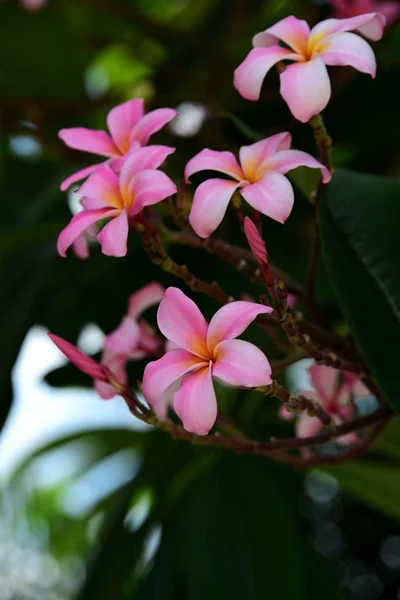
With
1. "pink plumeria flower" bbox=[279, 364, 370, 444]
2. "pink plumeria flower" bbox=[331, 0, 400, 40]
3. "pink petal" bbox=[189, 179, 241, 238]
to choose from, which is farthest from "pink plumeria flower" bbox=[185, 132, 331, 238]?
"pink plumeria flower" bbox=[331, 0, 400, 40]

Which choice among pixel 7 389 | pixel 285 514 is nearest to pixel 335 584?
pixel 285 514

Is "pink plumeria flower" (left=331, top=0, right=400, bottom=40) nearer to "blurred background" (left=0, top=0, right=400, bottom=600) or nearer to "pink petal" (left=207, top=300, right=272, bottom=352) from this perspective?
"blurred background" (left=0, top=0, right=400, bottom=600)

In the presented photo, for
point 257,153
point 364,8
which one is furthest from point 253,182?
point 364,8

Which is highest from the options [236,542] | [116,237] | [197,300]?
[116,237]

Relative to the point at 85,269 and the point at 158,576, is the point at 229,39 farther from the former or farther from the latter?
the point at 158,576

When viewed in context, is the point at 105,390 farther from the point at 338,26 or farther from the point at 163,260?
the point at 338,26

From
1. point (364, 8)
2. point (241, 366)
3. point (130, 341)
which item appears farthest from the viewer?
point (364, 8)

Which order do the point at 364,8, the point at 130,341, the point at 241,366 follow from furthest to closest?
the point at 364,8 < the point at 130,341 < the point at 241,366
